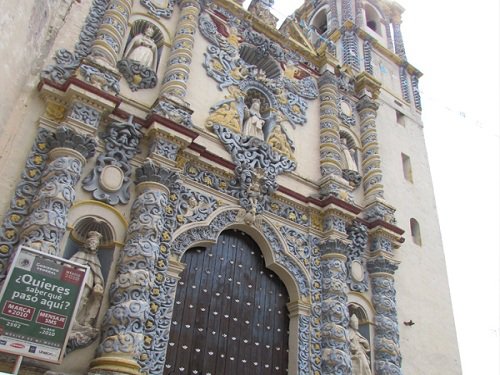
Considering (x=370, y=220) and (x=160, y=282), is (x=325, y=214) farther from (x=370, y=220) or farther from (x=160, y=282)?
(x=160, y=282)

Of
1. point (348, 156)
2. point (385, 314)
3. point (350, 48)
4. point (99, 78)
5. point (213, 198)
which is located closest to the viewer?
point (99, 78)

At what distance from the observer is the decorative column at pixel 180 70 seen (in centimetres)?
793

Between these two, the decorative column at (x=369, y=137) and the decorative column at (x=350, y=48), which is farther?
the decorative column at (x=350, y=48)

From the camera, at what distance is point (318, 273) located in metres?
8.87

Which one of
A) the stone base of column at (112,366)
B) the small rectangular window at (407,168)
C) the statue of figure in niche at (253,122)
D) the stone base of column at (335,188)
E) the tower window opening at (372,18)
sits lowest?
the stone base of column at (112,366)

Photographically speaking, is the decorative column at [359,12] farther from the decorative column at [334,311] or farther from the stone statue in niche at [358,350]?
the stone statue in niche at [358,350]

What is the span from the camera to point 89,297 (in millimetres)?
6211

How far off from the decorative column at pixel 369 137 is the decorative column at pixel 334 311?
7.24 ft

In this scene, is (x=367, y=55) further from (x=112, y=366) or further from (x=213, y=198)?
(x=112, y=366)

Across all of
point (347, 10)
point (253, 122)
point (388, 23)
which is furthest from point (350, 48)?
point (253, 122)

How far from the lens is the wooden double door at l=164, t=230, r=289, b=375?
7145mm

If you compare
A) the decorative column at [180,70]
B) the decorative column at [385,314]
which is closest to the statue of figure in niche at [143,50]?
the decorative column at [180,70]

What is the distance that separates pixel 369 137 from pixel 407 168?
5.86 feet

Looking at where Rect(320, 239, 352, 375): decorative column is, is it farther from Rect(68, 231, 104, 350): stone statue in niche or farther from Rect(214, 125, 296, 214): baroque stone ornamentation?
Rect(68, 231, 104, 350): stone statue in niche
